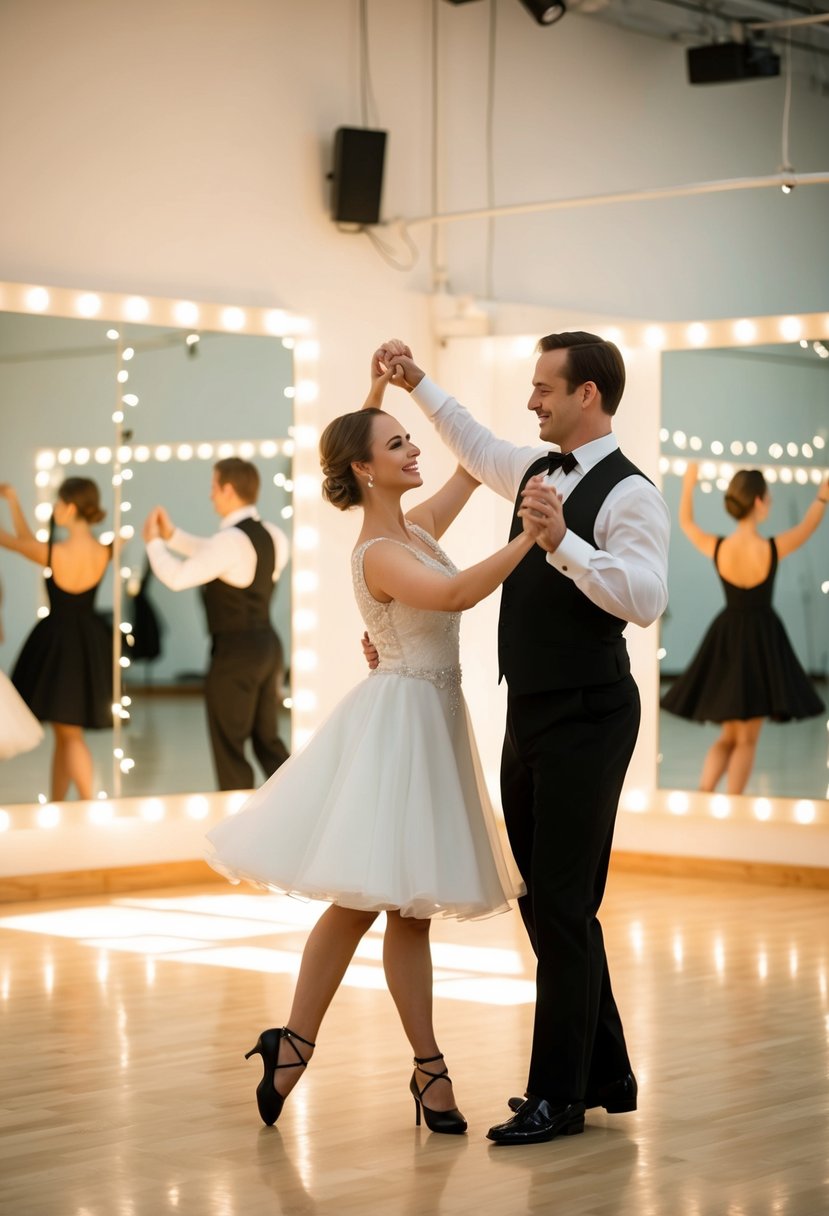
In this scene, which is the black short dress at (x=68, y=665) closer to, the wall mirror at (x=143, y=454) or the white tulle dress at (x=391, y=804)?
the wall mirror at (x=143, y=454)

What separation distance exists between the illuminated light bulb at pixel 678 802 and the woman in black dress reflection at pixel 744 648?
84 mm

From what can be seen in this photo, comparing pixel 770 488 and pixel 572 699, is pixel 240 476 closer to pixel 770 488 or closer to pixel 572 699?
pixel 770 488

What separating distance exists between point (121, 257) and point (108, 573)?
114 centimetres

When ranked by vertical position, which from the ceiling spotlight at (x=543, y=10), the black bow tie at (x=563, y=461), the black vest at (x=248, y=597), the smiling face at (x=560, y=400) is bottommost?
the black vest at (x=248, y=597)

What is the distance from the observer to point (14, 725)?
19.0 feet

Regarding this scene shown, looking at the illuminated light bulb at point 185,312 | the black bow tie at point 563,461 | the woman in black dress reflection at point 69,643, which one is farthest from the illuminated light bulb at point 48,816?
the black bow tie at point 563,461

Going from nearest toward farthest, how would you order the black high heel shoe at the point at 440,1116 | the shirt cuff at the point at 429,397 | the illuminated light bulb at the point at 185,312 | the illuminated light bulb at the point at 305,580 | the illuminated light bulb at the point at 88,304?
the black high heel shoe at the point at 440,1116 → the shirt cuff at the point at 429,397 → the illuminated light bulb at the point at 88,304 → the illuminated light bulb at the point at 185,312 → the illuminated light bulb at the point at 305,580

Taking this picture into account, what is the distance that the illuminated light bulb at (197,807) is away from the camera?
632cm

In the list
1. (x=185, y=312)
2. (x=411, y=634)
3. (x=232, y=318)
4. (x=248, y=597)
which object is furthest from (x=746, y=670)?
(x=411, y=634)

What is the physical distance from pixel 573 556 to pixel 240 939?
9.06 ft

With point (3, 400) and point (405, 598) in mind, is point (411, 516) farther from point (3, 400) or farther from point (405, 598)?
point (3, 400)

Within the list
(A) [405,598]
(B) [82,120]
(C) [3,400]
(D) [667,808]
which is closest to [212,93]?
(B) [82,120]

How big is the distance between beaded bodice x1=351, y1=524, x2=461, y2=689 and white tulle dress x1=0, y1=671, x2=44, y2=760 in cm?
265

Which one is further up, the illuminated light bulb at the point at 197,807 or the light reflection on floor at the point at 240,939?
the illuminated light bulb at the point at 197,807
